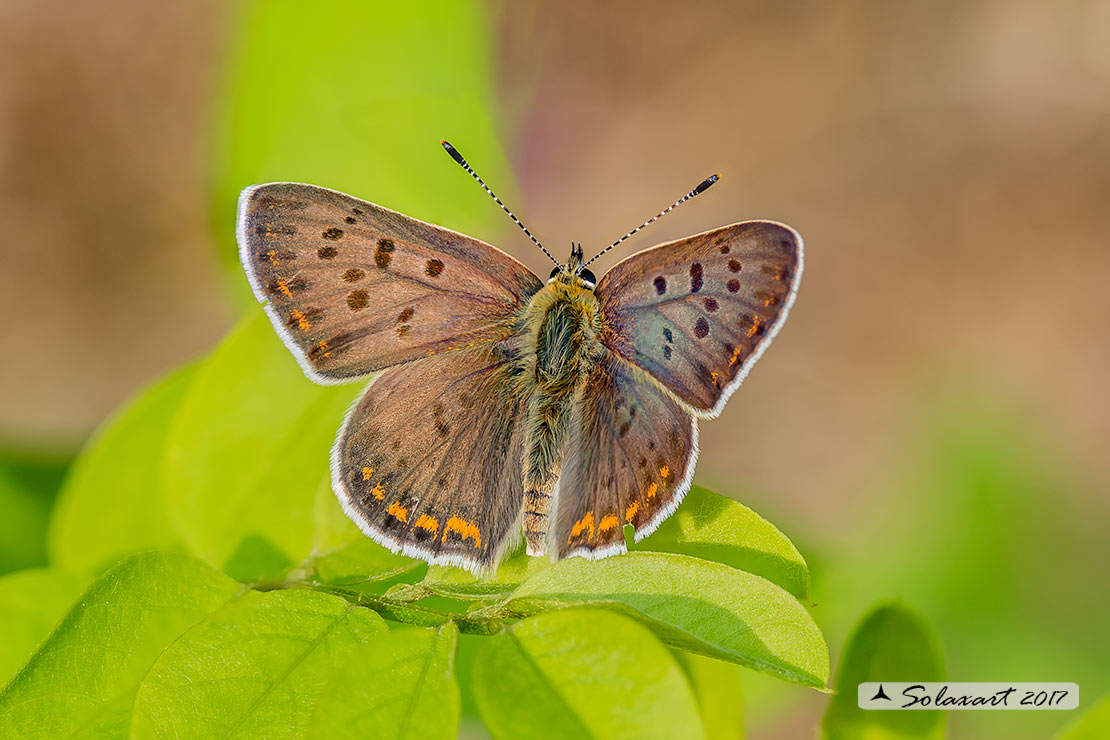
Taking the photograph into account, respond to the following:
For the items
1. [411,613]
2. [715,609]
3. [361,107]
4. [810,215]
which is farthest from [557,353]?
[810,215]

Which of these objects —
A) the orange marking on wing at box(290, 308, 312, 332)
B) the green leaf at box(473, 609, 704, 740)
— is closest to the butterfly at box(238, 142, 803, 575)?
the orange marking on wing at box(290, 308, 312, 332)

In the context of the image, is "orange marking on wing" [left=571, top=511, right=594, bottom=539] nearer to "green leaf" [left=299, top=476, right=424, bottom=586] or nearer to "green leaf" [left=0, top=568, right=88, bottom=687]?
"green leaf" [left=299, top=476, right=424, bottom=586]

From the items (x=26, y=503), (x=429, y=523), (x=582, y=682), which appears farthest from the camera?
(x=26, y=503)

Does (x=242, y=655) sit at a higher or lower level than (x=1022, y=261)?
lower

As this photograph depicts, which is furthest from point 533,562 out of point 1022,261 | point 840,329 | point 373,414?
point 1022,261

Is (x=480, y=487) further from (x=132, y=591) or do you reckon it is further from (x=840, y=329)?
(x=840, y=329)

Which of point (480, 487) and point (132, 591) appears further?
point (480, 487)

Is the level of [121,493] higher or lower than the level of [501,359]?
lower

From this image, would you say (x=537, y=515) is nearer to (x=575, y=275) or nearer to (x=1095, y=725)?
(x=575, y=275)
